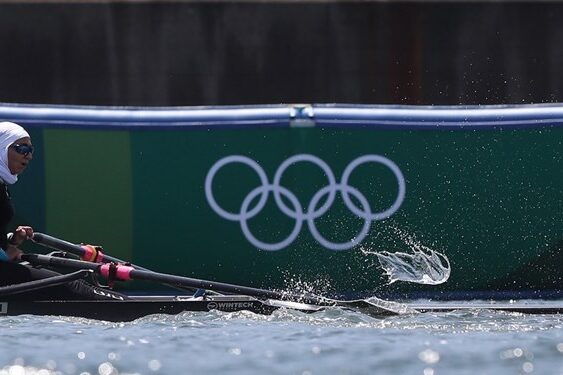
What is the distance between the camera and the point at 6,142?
1013cm

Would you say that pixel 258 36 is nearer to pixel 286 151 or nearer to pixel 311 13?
pixel 311 13

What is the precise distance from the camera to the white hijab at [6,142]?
10.1m

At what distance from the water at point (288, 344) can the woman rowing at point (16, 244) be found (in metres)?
0.38

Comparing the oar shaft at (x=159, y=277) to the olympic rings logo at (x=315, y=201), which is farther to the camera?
the olympic rings logo at (x=315, y=201)

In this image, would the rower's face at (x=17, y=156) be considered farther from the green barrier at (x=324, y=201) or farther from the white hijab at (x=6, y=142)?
the green barrier at (x=324, y=201)

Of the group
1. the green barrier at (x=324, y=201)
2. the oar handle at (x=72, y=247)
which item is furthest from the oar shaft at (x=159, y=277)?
the green barrier at (x=324, y=201)

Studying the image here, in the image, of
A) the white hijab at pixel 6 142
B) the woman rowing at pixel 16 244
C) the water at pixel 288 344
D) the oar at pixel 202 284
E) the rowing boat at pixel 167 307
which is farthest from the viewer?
the white hijab at pixel 6 142

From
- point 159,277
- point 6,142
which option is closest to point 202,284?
point 159,277

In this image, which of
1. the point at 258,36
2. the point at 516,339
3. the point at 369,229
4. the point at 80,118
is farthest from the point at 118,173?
the point at 258,36

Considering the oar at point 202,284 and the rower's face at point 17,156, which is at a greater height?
the rower's face at point 17,156

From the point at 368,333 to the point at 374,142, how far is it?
116 inches

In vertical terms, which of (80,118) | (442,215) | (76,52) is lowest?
(442,215)

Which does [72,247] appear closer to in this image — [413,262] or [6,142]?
[6,142]

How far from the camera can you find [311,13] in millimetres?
18375
